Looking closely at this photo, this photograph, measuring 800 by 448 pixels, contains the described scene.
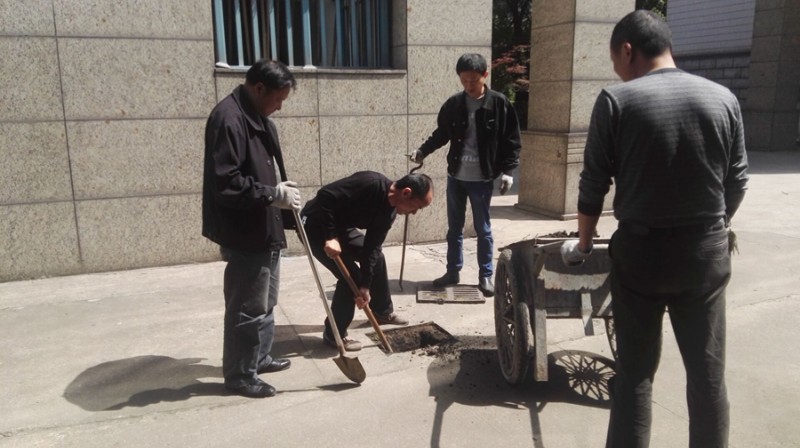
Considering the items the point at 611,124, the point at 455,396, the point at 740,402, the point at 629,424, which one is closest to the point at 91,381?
the point at 455,396

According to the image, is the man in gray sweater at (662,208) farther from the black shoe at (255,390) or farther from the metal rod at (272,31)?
the metal rod at (272,31)

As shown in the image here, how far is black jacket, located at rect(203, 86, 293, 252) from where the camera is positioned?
327cm

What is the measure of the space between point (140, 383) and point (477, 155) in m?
3.13

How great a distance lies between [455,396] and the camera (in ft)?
12.0

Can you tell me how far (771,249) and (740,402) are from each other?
3.71 meters

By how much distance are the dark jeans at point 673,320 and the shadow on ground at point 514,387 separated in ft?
2.48

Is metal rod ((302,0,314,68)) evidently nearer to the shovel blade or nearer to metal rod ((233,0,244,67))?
metal rod ((233,0,244,67))

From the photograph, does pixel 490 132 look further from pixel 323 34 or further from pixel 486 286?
pixel 323 34

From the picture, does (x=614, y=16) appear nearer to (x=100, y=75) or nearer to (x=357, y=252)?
(x=357, y=252)

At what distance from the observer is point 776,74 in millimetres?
15234

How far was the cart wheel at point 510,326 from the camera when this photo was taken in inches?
133

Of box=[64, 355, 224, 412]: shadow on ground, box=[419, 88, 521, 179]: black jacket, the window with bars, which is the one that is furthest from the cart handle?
the window with bars

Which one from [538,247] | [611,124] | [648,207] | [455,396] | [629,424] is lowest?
[455,396]

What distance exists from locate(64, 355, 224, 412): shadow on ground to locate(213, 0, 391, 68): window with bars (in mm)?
3122
